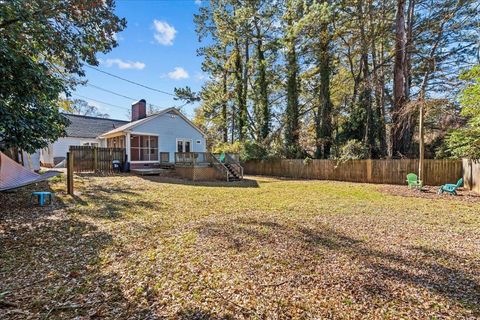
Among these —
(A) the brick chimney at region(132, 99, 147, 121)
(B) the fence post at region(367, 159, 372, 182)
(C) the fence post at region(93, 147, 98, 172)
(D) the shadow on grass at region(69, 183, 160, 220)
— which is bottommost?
(D) the shadow on grass at region(69, 183, 160, 220)

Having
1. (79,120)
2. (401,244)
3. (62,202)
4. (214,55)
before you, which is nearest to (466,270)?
(401,244)

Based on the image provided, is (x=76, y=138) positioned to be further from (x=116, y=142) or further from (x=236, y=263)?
(x=236, y=263)

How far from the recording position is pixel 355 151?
45.6 ft

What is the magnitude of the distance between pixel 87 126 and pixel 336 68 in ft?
74.2

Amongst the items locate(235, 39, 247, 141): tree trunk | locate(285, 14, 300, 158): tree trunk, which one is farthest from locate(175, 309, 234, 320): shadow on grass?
locate(235, 39, 247, 141): tree trunk

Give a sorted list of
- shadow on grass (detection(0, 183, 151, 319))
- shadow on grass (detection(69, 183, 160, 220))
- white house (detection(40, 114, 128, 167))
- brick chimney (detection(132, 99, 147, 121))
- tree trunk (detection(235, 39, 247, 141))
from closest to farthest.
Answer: shadow on grass (detection(0, 183, 151, 319)) < shadow on grass (detection(69, 183, 160, 220)) < brick chimney (detection(132, 99, 147, 121)) < white house (detection(40, 114, 128, 167)) < tree trunk (detection(235, 39, 247, 141))

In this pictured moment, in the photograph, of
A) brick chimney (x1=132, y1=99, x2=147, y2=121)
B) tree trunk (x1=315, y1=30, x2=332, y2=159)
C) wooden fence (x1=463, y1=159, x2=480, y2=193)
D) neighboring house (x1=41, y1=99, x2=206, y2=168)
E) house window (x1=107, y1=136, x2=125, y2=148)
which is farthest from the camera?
brick chimney (x1=132, y1=99, x2=147, y2=121)

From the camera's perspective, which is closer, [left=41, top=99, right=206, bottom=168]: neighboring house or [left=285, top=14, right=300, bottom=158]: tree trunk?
[left=41, top=99, right=206, bottom=168]: neighboring house

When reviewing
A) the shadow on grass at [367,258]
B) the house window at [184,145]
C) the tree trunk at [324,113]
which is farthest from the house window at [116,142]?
the shadow on grass at [367,258]

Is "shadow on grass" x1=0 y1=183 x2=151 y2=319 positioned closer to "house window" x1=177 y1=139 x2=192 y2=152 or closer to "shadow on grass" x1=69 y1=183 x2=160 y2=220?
"shadow on grass" x1=69 y1=183 x2=160 y2=220

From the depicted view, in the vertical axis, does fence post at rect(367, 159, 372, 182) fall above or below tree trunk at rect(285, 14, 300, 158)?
below

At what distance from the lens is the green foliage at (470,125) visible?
850cm

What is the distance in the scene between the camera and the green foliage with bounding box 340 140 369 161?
13.8 metres

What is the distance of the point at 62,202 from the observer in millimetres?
6996
